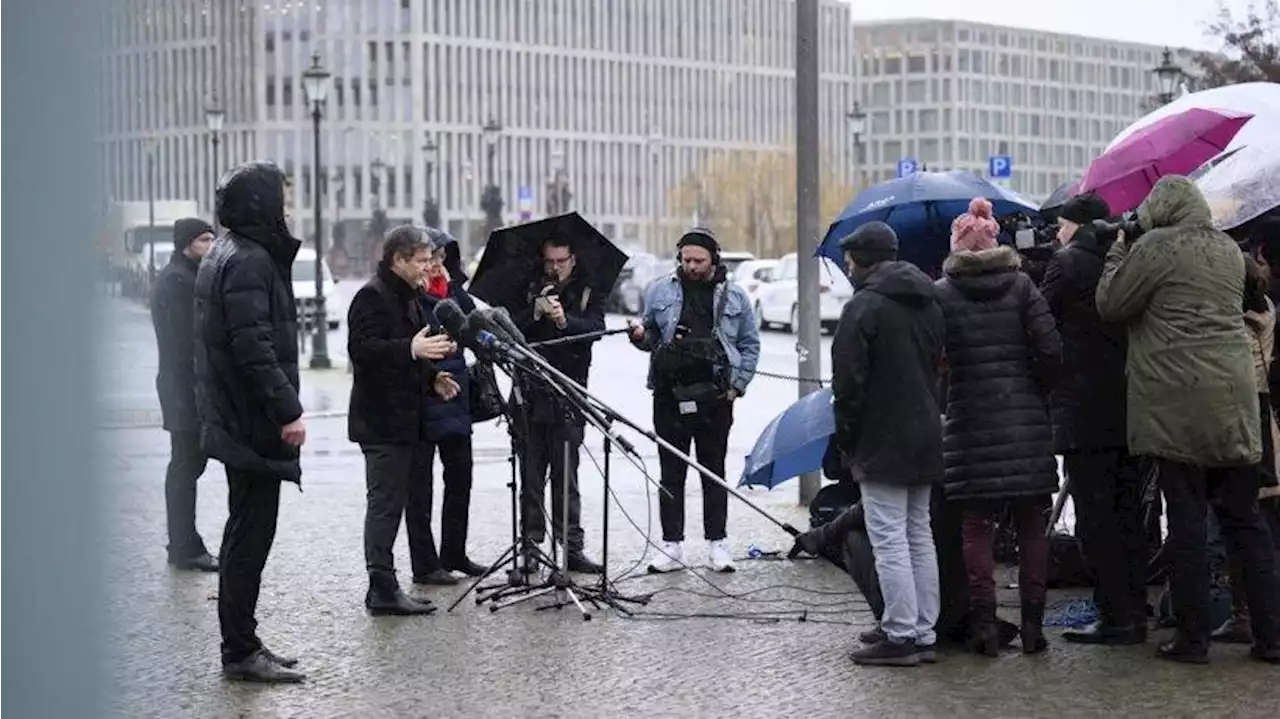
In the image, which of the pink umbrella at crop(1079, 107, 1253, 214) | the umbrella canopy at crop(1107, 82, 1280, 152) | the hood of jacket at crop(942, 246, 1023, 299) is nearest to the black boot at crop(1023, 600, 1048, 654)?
the hood of jacket at crop(942, 246, 1023, 299)

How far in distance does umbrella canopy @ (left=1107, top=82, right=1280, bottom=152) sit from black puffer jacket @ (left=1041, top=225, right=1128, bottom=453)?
131cm

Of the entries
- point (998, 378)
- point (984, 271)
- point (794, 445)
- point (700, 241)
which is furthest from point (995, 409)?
point (700, 241)

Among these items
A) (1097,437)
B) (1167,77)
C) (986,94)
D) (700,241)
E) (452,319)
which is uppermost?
(986,94)

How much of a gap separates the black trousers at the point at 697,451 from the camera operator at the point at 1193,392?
10.00 ft

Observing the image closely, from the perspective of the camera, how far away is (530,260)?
10758mm

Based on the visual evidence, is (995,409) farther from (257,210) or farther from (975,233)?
(257,210)

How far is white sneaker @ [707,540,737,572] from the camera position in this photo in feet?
34.9

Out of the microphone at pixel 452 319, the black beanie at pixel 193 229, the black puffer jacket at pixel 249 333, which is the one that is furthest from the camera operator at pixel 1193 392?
the black beanie at pixel 193 229

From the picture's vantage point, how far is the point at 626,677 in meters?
7.79

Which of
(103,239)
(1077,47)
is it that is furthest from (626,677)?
(1077,47)

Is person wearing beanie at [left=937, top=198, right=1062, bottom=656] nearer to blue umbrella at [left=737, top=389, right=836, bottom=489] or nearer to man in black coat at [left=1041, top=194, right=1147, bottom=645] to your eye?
man in black coat at [left=1041, top=194, right=1147, bottom=645]

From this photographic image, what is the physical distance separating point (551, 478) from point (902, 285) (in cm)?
338

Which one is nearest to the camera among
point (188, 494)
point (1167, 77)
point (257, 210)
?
point (257, 210)

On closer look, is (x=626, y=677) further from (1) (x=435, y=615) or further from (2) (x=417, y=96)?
(2) (x=417, y=96)
